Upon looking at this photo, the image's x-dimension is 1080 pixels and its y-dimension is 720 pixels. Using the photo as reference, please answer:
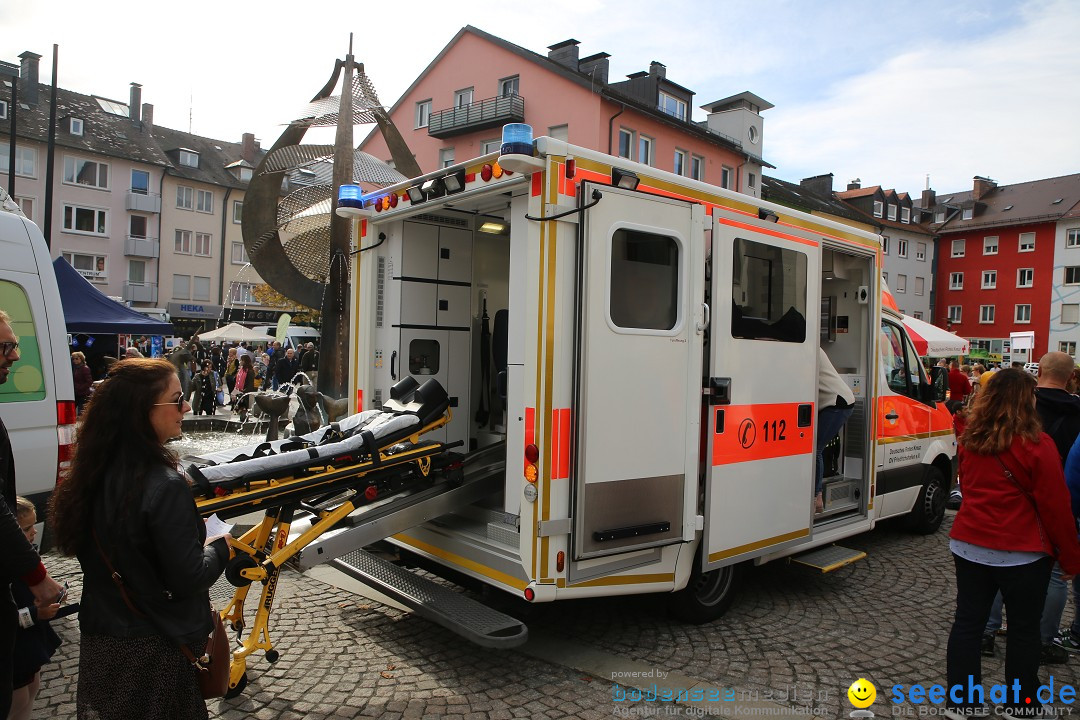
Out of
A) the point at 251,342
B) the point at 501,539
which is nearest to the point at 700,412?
the point at 501,539

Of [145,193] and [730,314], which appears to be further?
[145,193]

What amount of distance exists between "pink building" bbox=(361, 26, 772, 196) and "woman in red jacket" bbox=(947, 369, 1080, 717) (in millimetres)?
24631

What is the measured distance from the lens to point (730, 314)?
4.46m

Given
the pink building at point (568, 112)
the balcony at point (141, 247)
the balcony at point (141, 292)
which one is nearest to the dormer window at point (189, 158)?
the balcony at point (141, 247)

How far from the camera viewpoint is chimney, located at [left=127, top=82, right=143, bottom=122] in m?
42.6

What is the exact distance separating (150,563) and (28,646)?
31.7 inches

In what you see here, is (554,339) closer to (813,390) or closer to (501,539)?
(501,539)

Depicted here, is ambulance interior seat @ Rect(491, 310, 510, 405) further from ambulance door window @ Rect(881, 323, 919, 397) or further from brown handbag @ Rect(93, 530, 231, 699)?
ambulance door window @ Rect(881, 323, 919, 397)

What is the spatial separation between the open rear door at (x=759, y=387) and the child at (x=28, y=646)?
3.25m

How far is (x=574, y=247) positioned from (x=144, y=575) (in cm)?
248

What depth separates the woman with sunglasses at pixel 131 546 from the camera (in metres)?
2.14

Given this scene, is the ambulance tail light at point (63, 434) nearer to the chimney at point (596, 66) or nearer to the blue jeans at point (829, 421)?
the blue jeans at point (829, 421)

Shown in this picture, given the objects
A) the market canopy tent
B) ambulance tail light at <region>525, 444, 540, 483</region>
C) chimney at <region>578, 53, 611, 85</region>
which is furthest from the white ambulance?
chimney at <region>578, 53, 611, 85</region>

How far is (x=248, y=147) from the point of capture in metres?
46.9
